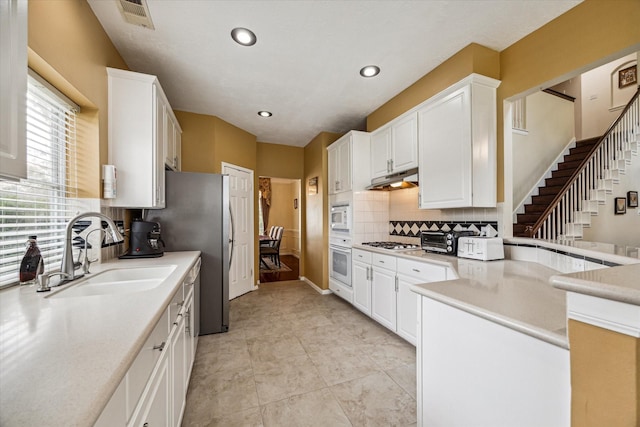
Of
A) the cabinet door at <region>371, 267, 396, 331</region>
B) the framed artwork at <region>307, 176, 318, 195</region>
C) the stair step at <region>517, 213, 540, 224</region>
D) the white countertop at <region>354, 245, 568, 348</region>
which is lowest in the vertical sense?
the cabinet door at <region>371, 267, 396, 331</region>

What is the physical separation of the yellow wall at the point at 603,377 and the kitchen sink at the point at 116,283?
1.77m

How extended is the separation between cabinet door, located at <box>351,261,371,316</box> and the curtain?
521 centimetres

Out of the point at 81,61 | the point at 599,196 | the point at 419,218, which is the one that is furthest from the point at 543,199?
the point at 81,61

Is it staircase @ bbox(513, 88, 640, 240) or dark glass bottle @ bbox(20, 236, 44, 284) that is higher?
staircase @ bbox(513, 88, 640, 240)

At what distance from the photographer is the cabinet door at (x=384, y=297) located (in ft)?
8.55

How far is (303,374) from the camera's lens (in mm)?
2023

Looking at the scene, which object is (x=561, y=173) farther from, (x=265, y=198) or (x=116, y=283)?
(x=265, y=198)

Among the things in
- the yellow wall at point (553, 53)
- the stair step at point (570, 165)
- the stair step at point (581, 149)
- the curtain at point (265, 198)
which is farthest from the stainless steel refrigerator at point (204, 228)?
the stair step at point (581, 149)

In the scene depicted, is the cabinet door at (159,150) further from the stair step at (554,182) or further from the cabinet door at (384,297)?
the stair step at (554,182)

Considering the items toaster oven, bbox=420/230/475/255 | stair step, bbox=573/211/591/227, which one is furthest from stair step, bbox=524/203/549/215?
toaster oven, bbox=420/230/475/255

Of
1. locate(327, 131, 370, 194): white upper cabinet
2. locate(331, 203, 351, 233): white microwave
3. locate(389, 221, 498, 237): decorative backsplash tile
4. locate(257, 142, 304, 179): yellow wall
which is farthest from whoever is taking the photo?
locate(257, 142, 304, 179): yellow wall

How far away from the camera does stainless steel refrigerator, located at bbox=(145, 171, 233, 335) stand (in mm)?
2568

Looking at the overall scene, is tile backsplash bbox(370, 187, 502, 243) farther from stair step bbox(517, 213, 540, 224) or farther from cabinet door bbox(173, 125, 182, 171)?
cabinet door bbox(173, 125, 182, 171)

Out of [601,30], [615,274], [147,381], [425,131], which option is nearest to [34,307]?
[147,381]
